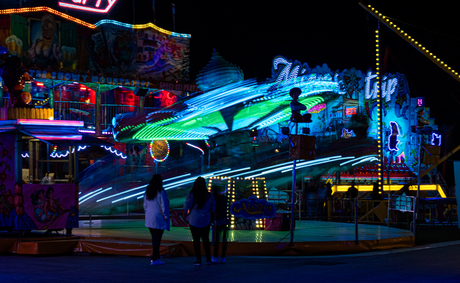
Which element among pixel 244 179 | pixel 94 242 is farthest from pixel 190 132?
pixel 94 242

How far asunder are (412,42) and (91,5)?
2171 cm

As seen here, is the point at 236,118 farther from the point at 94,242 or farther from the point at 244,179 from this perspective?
the point at 94,242

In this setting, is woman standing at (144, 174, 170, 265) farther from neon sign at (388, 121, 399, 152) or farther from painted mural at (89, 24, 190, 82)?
neon sign at (388, 121, 399, 152)

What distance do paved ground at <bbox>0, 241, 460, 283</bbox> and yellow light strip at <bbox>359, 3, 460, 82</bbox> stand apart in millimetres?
11749

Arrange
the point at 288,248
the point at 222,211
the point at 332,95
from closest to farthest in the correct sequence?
the point at 222,211
the point at 288,248
the point at 332,95

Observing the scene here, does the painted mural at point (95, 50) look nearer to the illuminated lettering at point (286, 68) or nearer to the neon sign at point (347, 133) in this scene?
the illuminated lettering at point (286, 68)

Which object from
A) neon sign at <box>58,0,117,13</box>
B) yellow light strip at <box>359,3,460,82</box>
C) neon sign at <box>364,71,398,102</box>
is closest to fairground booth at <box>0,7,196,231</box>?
neon sign at <box>58,0,117,13</box>

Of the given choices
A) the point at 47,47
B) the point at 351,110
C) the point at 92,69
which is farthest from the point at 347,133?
the point at 47,47

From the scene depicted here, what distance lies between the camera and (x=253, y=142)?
36.7 metres

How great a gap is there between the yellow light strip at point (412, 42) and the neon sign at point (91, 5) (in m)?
19.1

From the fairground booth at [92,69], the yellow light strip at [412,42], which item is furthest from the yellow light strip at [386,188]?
the fairground booth at [92,69]

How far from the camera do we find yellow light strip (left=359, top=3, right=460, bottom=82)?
76.0 ft

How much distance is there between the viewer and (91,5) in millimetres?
37312

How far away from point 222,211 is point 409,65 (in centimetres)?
3842
